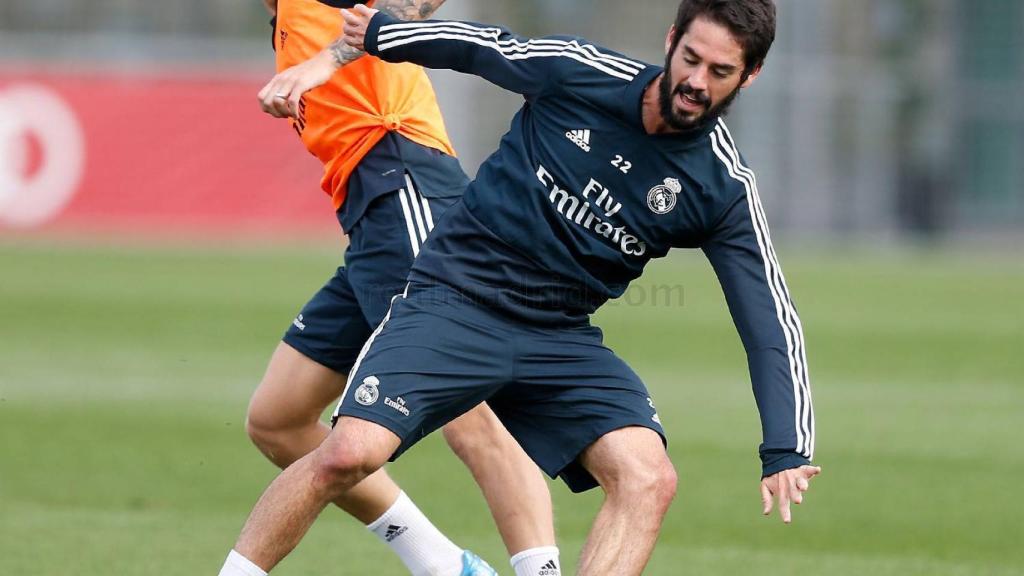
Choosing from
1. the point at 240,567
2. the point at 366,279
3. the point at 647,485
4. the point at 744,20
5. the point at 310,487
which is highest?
the point at 744,20

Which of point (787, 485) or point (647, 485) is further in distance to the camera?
point (647, 485)

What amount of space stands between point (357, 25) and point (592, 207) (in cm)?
105

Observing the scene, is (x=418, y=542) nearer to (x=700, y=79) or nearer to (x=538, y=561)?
(x=538, y=561)

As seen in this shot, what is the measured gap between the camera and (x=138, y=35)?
26422mm

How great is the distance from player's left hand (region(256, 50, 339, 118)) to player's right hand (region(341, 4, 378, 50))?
0.13 metres

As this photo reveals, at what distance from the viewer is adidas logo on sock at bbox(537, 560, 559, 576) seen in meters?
5.91

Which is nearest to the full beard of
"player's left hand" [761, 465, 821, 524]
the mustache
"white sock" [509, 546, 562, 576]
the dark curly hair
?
the mustache

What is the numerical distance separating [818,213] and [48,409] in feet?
72.1

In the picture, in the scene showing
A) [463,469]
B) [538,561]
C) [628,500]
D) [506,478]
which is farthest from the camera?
[463,469]

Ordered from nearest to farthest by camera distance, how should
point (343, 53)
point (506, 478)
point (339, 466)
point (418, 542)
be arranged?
A: point (339, 466) → point (343, 53) → point (506, 478) → point (418, 542)

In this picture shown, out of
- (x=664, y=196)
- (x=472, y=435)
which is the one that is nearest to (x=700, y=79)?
(x=664, y=196)

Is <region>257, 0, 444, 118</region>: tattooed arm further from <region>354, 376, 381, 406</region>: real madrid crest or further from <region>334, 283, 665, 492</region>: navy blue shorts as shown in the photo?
<region>354, 376, 381, 406</region>: real madrid crest

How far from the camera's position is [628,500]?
5219mm

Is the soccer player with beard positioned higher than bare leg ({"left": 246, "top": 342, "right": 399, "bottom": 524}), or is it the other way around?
the soccer player with beard
